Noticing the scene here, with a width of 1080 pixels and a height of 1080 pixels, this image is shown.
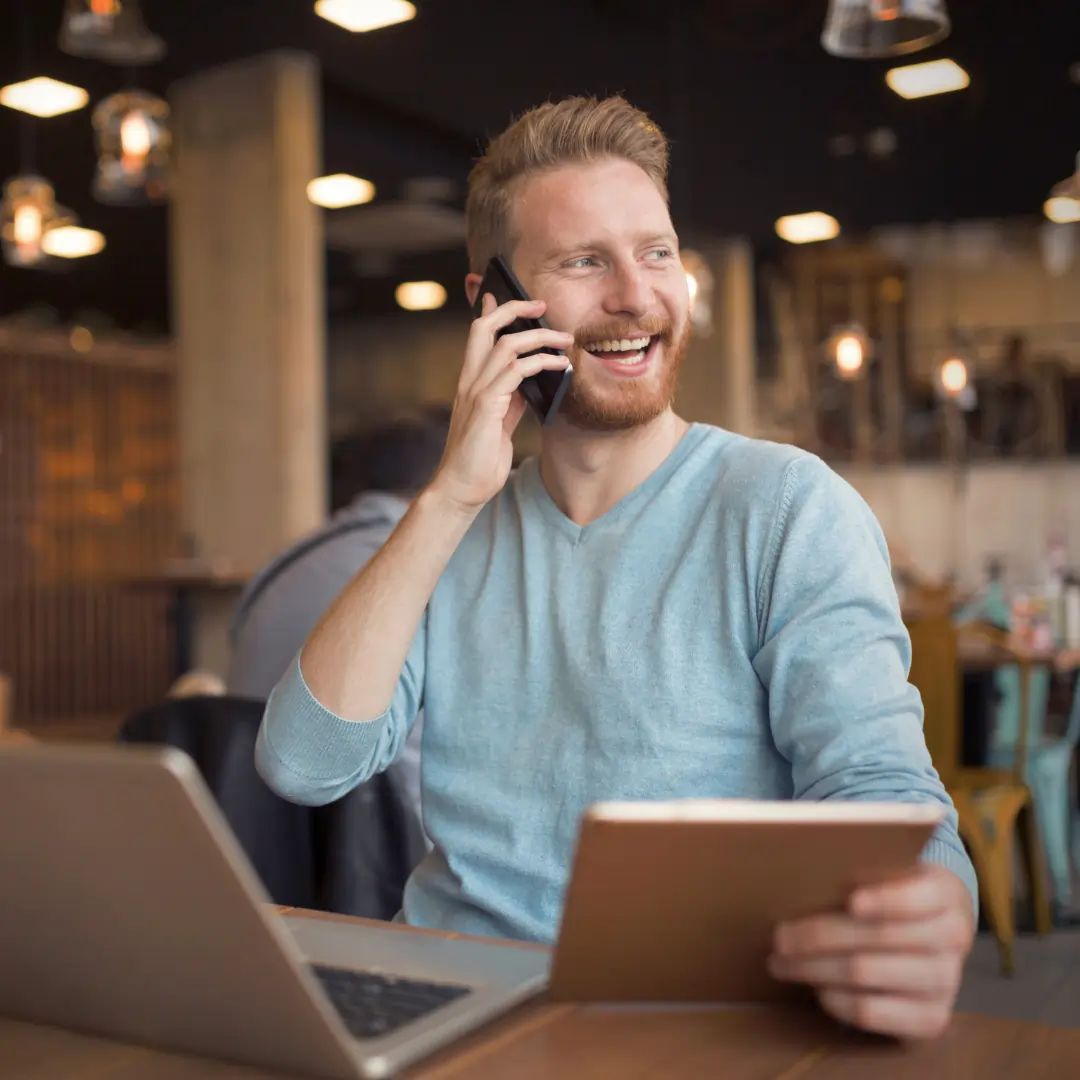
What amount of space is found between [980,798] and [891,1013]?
134 inches

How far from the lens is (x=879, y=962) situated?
2.44 feet

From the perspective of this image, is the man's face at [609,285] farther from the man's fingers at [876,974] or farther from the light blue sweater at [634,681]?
the man's fingers at [876,974]

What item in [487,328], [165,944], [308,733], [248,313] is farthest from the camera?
[248,313]

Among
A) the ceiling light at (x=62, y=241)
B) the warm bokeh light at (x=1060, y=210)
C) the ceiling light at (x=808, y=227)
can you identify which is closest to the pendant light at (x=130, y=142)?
Answer: the ceiling light at (x=62, y=241)

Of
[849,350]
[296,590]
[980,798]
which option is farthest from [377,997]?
[849,350]

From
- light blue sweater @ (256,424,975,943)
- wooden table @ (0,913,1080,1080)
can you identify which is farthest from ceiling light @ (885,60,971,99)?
wooden table @ (0,913,1080,1080)

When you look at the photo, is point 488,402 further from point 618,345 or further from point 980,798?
point 980,798

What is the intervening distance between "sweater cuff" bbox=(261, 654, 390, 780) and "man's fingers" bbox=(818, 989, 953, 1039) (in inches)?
23.8

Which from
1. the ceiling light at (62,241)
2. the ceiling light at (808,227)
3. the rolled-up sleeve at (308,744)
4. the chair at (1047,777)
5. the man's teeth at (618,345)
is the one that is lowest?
the chair at (1047,777)

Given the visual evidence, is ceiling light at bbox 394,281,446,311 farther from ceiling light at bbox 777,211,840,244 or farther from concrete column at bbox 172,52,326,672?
concrete column at bbox 172,52,326,672

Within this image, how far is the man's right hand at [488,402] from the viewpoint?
1.26 m

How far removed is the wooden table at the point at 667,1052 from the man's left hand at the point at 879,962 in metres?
0.02

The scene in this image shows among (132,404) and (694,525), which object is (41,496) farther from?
(694,525)

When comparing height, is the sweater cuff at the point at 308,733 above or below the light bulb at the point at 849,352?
below
